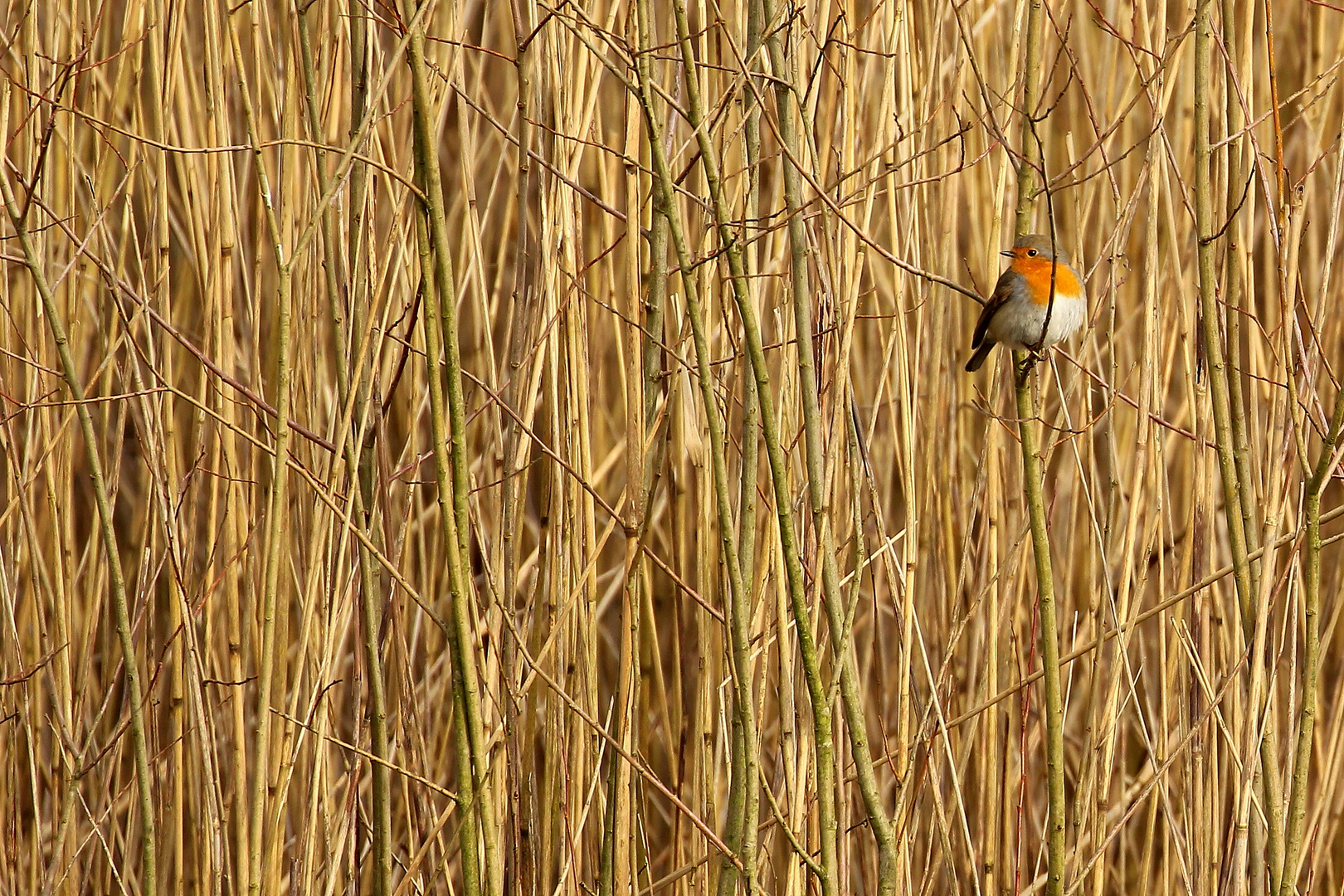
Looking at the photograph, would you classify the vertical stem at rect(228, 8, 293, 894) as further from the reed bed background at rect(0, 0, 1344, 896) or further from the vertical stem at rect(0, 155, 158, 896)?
the vertical stem at rect(0, 155, 158, 896)

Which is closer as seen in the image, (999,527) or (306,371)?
(306,371)

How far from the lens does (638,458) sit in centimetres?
131

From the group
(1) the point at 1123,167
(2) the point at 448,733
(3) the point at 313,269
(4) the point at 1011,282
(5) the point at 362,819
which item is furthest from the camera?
(1) the point at 1123,167

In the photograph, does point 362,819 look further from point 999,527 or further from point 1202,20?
point 1202,20

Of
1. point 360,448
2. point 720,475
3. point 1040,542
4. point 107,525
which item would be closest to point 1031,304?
point 1040,542

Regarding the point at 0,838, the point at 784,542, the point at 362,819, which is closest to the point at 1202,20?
the point at 784,542

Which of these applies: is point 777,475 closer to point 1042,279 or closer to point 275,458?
point 275,458

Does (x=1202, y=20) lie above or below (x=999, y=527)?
above

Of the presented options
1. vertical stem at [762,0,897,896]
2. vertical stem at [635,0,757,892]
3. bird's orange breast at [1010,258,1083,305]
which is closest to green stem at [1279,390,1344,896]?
vertical stem at [762,0,897,896]

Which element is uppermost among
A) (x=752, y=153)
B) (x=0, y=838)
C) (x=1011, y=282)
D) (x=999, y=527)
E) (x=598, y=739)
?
(x=752, y=153)

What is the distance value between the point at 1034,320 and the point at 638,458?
1.95 feet

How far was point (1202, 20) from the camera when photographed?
1031 millimetres

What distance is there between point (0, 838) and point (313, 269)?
81 cm

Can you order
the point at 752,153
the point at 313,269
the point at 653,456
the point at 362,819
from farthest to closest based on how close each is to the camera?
the point at 362,819, the point at 313,269, the point at 653,456, the point at 752,153
